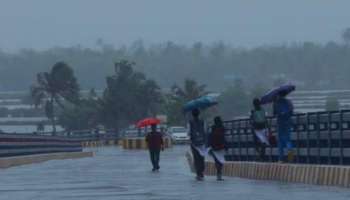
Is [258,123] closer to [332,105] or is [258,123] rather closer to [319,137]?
[319,137]

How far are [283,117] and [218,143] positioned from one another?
8.38 ft

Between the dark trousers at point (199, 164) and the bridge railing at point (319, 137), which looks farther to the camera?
the dark trousers at point (199, 164)

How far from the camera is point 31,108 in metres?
187

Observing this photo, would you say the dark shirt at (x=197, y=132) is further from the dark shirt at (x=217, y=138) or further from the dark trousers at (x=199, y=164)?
the dark shirt at (x=217, y=138)

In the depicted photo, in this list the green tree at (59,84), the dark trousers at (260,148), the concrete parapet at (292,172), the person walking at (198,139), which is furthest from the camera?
the green tree at (59,84)

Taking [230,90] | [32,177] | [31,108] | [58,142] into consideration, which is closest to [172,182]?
[32,177]

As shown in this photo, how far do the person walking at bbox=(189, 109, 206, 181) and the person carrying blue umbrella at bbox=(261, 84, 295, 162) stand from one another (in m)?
2.10

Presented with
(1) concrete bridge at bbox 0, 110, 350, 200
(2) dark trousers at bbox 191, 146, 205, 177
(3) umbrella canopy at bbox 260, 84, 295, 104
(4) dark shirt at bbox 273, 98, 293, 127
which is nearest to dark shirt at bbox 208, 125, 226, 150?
(2) dark trousers at bbox 191, 146, 205, 177

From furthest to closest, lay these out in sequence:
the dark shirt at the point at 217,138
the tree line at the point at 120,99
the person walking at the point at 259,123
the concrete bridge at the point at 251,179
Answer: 1. the tree line at the point at 120,99
2. the person walking at the point at 259,123
3. the dark shirt at the point at 217,138
4. the concrete bridge at the point at 251,179

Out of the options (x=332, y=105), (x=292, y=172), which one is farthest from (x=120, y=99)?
(x=292, y=172)

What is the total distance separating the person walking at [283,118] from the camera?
98.8ft

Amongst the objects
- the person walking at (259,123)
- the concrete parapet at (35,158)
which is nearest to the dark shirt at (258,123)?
the person walking at (259,123)

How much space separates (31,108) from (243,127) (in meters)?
152

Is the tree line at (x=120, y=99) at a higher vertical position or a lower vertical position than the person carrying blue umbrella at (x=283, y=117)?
higher
